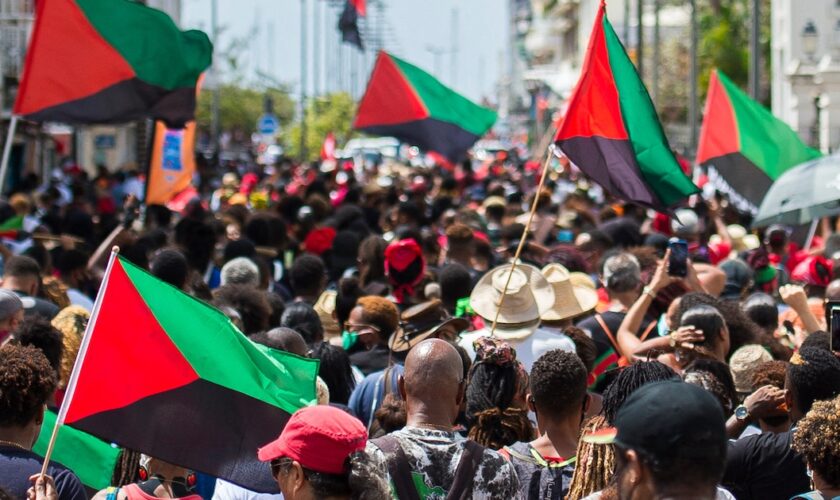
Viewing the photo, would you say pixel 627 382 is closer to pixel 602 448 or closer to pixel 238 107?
pixel 602 448

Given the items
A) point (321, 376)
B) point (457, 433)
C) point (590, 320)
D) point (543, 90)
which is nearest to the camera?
point (457, 433)

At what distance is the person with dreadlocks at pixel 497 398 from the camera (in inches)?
226

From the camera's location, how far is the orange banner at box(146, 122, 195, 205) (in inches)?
622

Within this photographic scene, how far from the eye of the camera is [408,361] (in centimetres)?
518

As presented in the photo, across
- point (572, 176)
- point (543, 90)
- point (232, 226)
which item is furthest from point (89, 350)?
point (543, 90)

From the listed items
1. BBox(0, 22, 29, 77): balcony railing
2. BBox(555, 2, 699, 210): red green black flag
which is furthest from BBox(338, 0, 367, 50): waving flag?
BBox(555, 2, 699, 210): red green black flag

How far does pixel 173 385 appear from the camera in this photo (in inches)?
202

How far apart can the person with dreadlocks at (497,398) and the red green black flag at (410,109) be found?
10.8 m

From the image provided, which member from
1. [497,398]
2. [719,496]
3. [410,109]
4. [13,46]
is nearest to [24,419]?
[497,398]

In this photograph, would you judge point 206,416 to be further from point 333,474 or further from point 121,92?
point 121,92

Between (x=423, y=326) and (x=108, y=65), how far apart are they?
16.0 ft

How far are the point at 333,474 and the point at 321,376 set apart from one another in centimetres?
292

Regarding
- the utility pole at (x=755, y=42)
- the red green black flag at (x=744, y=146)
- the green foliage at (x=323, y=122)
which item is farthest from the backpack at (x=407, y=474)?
the green foliage at (x=323, y=122)

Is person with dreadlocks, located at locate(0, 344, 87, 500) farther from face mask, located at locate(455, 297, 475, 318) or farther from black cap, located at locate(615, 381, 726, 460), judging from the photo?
face mask, located at locate(455, 297, 475, 318)
